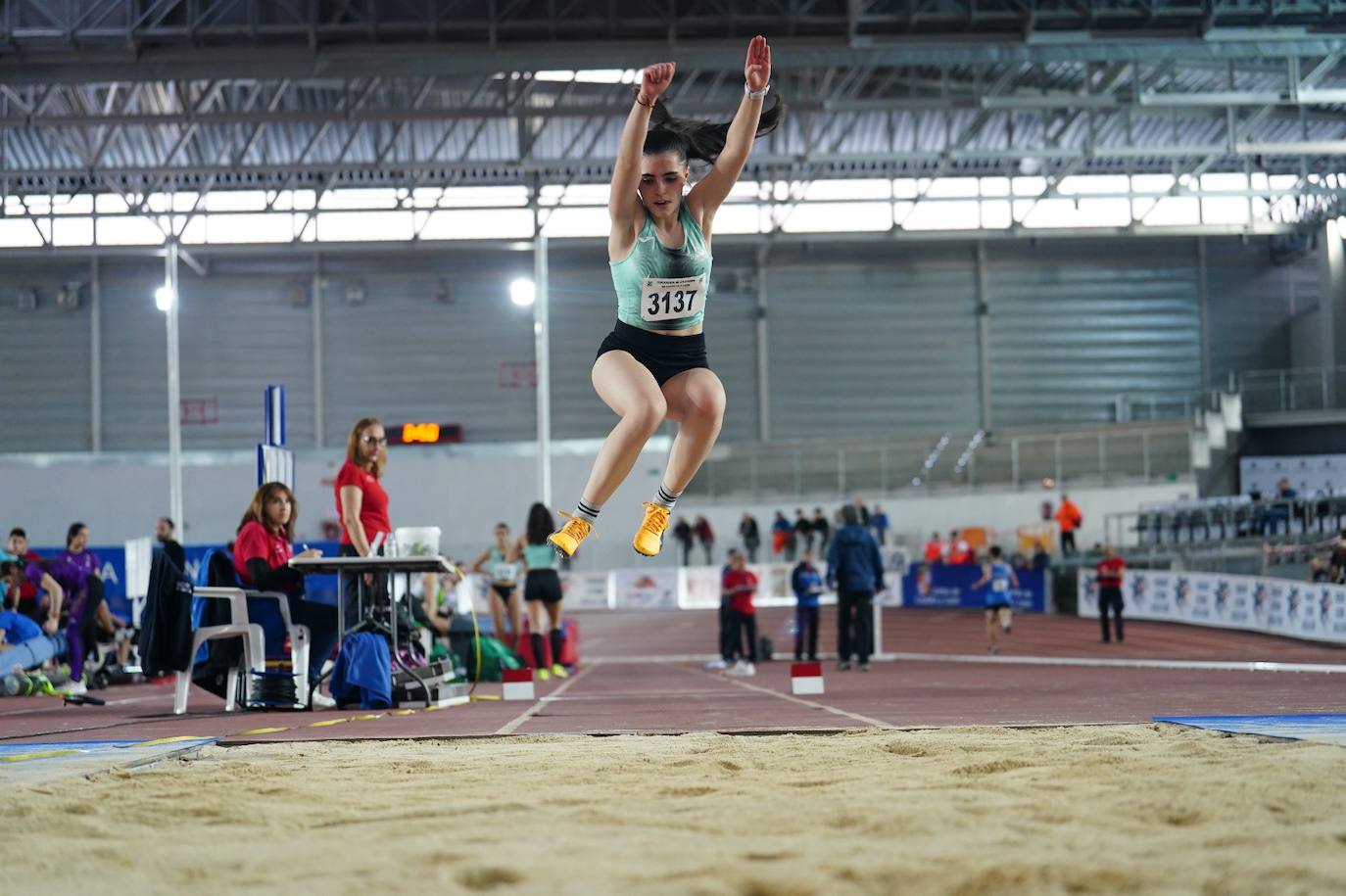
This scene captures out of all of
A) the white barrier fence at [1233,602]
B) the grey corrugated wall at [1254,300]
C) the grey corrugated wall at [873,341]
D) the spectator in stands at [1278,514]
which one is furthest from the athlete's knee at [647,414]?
the grey corrugated wall at [1254,300]

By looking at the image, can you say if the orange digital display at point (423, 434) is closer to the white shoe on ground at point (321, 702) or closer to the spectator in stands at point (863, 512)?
the spectator in stands at point (863, 512)

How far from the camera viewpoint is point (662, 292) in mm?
5391

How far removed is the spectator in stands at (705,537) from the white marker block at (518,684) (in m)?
24.1

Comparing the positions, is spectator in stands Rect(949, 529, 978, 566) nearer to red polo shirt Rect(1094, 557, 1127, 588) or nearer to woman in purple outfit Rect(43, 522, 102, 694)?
red polo shirt Rect(1094, 557, 1127, 588)

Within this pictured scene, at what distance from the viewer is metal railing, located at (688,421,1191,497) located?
33125 millimetres

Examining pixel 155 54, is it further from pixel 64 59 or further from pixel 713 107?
pixel 713 107

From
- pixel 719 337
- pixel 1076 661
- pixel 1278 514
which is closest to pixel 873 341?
pixel 719 337

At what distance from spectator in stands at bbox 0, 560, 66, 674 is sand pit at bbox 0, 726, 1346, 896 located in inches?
323

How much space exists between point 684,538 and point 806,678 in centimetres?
2364

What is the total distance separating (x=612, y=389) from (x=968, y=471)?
29.9m

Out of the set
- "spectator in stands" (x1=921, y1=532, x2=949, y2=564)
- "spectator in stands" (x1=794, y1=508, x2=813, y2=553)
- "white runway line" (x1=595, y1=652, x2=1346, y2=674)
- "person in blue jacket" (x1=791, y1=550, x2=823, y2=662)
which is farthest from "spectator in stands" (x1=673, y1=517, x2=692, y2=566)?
"person in blue jacket" (x1=791, y1=550, x2=823, y2=662)

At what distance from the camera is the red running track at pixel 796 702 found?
6.52 metres

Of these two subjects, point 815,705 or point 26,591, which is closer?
point 815,705

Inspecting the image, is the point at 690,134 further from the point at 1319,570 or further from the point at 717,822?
the point at 1319,570
